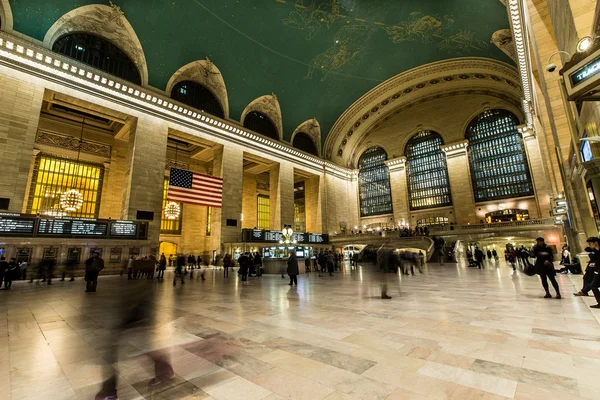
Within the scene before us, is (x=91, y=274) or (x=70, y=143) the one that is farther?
(x=70, y=143)

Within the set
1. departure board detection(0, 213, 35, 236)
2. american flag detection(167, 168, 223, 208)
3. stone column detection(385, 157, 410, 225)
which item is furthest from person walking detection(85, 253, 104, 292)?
stone column detection(385, 157, 410, 225)

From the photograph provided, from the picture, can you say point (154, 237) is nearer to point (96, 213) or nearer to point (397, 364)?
point (96, 213)

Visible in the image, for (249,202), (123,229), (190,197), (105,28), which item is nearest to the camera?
(123,229)

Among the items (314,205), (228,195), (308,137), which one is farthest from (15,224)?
(308,137)

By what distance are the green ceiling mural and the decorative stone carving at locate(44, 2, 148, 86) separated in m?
0.30

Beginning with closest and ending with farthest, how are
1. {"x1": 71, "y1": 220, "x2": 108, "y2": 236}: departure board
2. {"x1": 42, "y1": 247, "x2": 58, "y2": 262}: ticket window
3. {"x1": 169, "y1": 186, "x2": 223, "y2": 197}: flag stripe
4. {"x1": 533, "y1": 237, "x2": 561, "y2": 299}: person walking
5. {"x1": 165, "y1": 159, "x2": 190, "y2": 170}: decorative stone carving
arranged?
1. {"x1": 533, "y1": 237, "x2": 561, "y2": 299}: person walking
2. {"x1": 42, "y1": 247, "x2": 58, "y2": 262}: ticket window
3. {"x1": 71, "y1": 220, "x2": 108, "y2": 236}: departure board
4. {"x1": 169, "y1": 186, "x2": 223, "y2": 197}: flag stripe
5. {"x1": 165, "y1": 159, "x2": 190, "y2": 170}: decorative stone carving

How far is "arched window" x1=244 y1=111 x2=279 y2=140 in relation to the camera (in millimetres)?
22375

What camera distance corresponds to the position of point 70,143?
17109mm

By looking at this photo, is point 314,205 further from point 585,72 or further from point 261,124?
point 585,72

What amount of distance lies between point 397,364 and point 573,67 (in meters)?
3.53

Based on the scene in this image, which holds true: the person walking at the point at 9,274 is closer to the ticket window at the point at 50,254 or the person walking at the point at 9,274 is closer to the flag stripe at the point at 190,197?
the ticket window at the point at 50,254

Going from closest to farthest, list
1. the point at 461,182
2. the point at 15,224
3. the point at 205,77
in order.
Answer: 1. the point at 15,224
2. the point at 205,77
3. the point at 461,182

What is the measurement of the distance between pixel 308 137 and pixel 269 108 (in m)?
6.32

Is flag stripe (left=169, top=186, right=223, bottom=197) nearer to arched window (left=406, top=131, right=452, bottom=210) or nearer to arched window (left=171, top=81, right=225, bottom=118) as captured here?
arched window (left=171, top=81, right=225, bottom=118)
